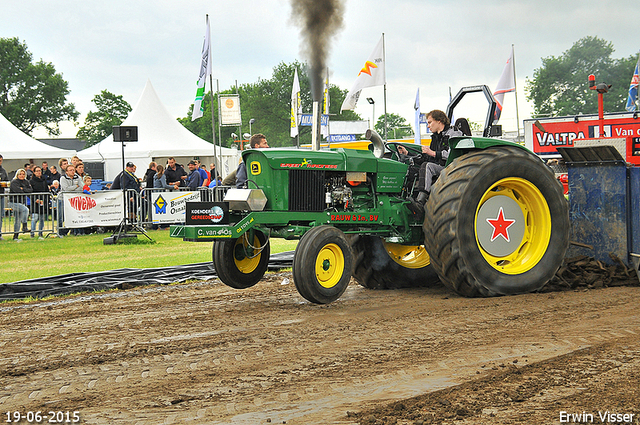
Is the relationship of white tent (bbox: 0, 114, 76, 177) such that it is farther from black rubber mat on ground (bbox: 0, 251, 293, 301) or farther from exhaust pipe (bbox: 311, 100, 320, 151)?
exhaust pipe (bbox: 311, 100, 320, 151)

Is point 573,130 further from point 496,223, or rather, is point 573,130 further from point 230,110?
point 496,223

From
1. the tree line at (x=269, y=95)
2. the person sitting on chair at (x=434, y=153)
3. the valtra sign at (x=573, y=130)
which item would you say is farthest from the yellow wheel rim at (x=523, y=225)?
the tree line at (x=269, y=95)

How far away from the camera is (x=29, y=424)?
9.66ft

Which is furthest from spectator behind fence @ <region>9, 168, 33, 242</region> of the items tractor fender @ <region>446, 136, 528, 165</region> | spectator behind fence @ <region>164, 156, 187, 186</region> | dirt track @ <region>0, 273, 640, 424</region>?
tractor fender @ <region>446, 136, 528, 165</region>

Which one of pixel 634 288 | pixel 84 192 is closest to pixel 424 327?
pixel 634 288

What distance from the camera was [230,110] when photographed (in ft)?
67.1

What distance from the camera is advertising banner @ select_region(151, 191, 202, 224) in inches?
596

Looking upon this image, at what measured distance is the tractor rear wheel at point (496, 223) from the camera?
573 centimetres

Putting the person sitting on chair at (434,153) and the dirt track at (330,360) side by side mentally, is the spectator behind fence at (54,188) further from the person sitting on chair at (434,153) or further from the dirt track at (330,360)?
the person sitting on chair at (434,153)

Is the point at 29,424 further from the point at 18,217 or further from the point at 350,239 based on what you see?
the point at 18,217

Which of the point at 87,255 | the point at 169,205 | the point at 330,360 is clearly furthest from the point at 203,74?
the point at 330,360

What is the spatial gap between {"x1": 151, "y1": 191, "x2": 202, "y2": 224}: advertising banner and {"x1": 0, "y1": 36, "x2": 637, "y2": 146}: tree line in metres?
46.6

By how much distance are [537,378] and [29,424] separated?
Answer: 8.42ft

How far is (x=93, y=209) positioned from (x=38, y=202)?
123 centimetres
